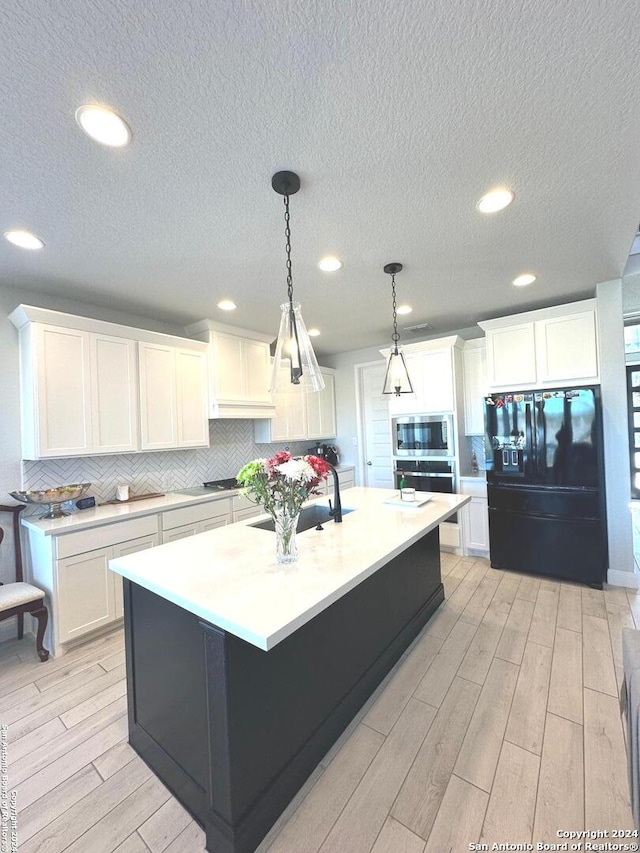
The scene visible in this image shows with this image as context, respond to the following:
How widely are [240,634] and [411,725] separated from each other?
4.32 ft

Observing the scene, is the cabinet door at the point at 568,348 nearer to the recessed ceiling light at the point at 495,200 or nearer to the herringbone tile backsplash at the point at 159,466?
the recessed ceiling light at the point at 495,200

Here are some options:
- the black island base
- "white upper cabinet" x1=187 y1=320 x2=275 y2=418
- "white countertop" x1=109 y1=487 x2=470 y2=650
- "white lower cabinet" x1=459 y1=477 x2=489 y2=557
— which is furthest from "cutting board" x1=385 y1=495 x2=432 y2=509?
"white upper cabinet" x1=187 y1=320 x2=275 y2=418

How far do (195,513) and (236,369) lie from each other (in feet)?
5.39

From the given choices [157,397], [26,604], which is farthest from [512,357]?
[26,604]

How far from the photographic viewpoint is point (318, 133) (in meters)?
1.41

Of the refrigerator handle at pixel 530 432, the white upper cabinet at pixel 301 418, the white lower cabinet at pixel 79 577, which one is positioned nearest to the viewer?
the white lower cabinet at pixel 79 577

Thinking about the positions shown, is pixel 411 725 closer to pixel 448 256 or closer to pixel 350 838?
pixel 350 838

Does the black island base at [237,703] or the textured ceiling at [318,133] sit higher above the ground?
the textured ceiling at [318,133]

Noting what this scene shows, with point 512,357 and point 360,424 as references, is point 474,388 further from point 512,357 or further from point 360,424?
point 360,424

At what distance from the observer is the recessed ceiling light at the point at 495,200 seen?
182 cm

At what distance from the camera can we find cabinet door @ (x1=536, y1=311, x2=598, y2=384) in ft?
10.5

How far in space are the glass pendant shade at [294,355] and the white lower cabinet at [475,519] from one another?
2.77 meters

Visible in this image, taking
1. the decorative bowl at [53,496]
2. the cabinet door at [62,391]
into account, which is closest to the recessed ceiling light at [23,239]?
the cabinet door at [62,391]

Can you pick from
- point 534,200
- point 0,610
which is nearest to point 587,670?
point 534,200
